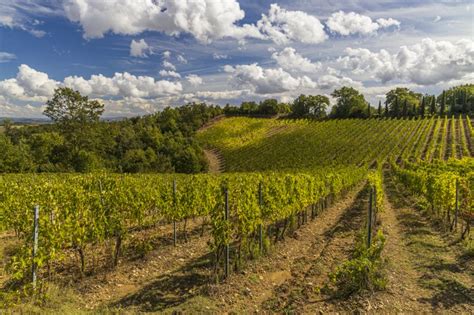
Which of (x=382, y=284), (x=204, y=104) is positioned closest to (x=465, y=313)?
(x=382, y=284)

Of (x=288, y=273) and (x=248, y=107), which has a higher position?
(x=248, y=107)

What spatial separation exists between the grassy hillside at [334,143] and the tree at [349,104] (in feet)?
45.4

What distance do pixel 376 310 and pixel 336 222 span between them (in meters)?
8.93

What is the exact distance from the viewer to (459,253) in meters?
9.30

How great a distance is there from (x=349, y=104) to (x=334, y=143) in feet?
142

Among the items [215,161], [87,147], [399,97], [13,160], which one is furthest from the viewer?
[399,97]

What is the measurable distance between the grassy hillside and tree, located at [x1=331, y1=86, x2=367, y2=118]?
45.4ft

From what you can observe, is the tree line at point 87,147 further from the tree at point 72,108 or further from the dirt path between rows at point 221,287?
the dirt path between rows at point 221,287

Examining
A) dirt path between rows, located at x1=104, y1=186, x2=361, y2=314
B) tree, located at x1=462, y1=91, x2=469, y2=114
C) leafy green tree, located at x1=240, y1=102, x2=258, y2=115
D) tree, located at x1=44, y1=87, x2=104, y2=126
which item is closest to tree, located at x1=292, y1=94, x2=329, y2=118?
leafy green tree, located at x1=240, y1=102, x2=258, y2=115

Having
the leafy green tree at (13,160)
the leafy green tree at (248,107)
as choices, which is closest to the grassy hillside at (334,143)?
the leafy green tree at (248,107)

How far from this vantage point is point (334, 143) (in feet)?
182

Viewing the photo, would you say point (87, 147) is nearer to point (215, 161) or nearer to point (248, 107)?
Result: point (215, 161)

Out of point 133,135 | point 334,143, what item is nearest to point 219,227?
point 334,143

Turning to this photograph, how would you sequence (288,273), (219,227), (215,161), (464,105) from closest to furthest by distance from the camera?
(219,227), (288,273), (215,161), (464,105)
